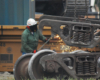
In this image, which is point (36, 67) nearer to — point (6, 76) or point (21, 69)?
point (21, 69)

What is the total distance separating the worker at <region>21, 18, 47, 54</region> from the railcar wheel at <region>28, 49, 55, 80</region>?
1169 mm

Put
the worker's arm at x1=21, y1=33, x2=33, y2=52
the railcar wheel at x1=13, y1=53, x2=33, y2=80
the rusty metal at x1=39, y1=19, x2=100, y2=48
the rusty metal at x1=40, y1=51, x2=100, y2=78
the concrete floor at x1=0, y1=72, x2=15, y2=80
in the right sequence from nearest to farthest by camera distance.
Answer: the rusty metal at x1=40, y1=51, x2=100, y2=78 < the rusty metal at x1=39, y1=19, x2=100, y2=48 < the railcar wheel at x1=13, y1=53, x2=33, y2=80 < the concrete floor at x1=0, y1=72, x2=15, y2=80 < the worker's arm at x1=21, y1=33, x2=33, y2=52

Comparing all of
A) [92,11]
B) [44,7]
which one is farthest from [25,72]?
[44,7]

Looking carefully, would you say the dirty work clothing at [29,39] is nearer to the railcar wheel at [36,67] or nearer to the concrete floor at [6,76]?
the concrete floor at [6,76]

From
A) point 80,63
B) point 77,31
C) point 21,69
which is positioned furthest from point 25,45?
point 80,63

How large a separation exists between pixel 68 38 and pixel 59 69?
67 centimetres

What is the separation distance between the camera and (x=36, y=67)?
6.76 meters

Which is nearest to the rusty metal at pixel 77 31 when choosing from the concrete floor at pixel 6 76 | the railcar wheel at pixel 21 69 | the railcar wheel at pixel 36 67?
the railcar wheel at pixel 36 67

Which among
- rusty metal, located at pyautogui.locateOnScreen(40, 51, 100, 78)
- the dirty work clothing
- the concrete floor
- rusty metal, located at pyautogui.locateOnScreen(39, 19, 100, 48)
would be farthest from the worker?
rusty metal, located at pyautogui.locateOnScreen(40, 51, 100, 78)

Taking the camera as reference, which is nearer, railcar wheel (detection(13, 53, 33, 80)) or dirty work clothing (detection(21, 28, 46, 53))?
railcar wheel (detection(13, 53, 33, 80))

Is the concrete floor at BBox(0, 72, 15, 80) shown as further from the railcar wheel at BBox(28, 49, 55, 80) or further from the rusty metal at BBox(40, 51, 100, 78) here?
the rusty metal at BBox(40, 51, 100, 78)

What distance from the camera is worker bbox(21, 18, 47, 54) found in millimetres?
7945

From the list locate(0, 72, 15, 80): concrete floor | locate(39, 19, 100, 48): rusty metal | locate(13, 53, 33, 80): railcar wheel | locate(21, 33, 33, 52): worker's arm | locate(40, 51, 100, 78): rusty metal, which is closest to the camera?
locate(40, 51, 100, 78): rusty metal

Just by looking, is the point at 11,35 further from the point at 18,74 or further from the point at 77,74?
the point at 77,74
